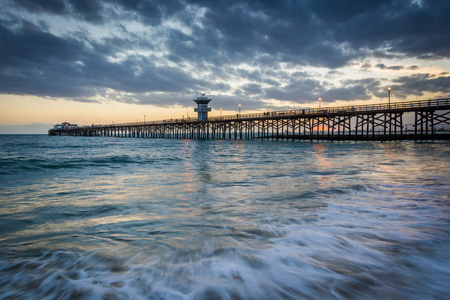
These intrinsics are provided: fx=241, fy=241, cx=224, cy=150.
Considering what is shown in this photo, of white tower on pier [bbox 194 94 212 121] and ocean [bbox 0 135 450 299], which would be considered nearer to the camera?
ocean [bbox 0 135 450 299]

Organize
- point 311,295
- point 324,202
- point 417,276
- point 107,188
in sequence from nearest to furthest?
point 311,295 → point 417,276 → point 324,202 → point 107,188

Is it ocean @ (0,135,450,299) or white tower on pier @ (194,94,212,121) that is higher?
white tower on pier @ (194,94,212,121)

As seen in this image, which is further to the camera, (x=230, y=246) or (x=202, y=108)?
(x=202, y=108)

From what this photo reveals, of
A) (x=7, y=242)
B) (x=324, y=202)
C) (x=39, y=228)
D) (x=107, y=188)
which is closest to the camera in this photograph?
(x=7, y=242)

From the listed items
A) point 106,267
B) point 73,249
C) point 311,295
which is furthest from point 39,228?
point 311,295

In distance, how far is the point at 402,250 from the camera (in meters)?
→ 2.80

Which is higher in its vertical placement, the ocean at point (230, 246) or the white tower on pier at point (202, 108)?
the white tower on pier at point (202, 108)

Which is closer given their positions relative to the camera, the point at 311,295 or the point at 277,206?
the point at 311,295

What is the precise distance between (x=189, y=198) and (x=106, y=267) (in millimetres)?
3272

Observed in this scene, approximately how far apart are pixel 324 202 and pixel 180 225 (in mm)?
3073

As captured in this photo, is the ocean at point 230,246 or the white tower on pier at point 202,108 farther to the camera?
the white tower on pier at point 202,108

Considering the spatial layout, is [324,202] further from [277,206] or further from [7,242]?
[7,242]

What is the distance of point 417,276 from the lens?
2.25 meters

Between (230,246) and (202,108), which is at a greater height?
(202,108)
